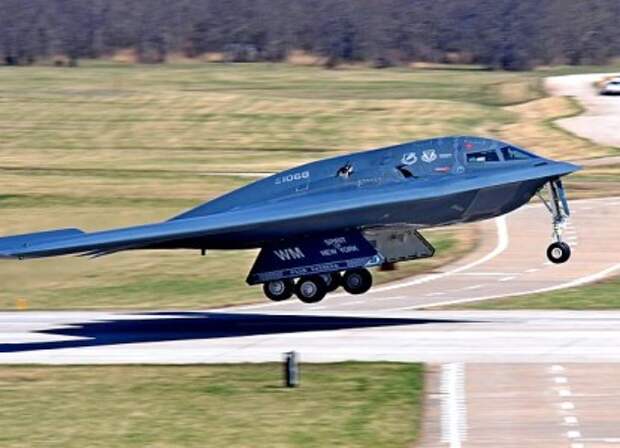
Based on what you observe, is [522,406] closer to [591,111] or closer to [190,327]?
[190,327]

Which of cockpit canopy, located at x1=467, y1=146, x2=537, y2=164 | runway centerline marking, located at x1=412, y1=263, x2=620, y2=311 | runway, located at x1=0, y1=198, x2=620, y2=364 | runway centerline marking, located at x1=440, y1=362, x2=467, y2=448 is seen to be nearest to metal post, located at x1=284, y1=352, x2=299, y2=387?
runway centerline marking, located at x1=440, y1=362, x2=467, y2=448

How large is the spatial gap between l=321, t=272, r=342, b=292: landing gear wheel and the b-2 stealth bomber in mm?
139

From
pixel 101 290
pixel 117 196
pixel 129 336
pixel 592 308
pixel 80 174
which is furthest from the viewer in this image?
pixel 80 174

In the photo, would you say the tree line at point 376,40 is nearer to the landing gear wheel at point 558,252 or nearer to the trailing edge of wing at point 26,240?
the landing gear wheel at point 558,252

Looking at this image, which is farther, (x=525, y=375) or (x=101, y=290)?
(x=101, y=290)

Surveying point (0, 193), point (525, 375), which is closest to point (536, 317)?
point (525, 375)

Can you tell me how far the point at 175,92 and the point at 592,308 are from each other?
78.6m

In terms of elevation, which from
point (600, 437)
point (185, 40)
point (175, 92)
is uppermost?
point (185, 40)

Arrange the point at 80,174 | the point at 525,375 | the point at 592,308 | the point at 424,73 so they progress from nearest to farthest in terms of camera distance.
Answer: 1. the point at 525,375
2. the point at 592,308
3. the point at 80,174
4. the point at 424,73

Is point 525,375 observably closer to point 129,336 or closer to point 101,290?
point 129,336

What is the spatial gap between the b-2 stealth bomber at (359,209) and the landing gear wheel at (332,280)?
139mm

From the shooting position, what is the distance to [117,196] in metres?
64.5

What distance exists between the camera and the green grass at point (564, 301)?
3850 centimetres

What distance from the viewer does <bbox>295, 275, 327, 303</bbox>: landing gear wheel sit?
3622 cm
